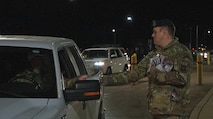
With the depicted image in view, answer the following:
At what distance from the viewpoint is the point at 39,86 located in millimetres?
4273

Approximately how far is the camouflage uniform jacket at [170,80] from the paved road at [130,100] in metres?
5.75

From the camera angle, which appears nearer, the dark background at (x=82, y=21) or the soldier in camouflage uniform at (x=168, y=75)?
the soldier in camouflage uniform at (x=168, y=75)

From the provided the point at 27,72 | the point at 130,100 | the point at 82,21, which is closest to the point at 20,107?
the point at 27,72

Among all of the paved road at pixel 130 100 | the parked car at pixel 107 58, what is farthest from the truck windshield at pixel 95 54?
the paved road at pixel 130 100

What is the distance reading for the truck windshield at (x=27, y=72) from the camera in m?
4.14

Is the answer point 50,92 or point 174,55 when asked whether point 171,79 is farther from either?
point 50,92

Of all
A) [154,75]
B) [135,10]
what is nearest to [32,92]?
[154,75]

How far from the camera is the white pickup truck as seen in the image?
3.64m

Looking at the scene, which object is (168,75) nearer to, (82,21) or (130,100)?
(130,100)

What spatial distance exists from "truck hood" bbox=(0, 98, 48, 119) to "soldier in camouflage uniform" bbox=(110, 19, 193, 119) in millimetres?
1233

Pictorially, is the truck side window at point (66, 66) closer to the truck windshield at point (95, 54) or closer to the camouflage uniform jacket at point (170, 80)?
the camouflage uniform jacket at point (170, 80)

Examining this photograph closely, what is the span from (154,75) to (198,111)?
6334 millimetres

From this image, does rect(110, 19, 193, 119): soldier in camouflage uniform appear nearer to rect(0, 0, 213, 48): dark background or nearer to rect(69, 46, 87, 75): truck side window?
rect(69, 46, 87, 75): truck side window

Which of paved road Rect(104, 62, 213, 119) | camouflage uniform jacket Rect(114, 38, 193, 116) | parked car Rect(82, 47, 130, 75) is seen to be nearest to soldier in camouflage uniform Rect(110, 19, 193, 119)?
camouflage uniform jacket Rect(114, 38, 193, 116)
